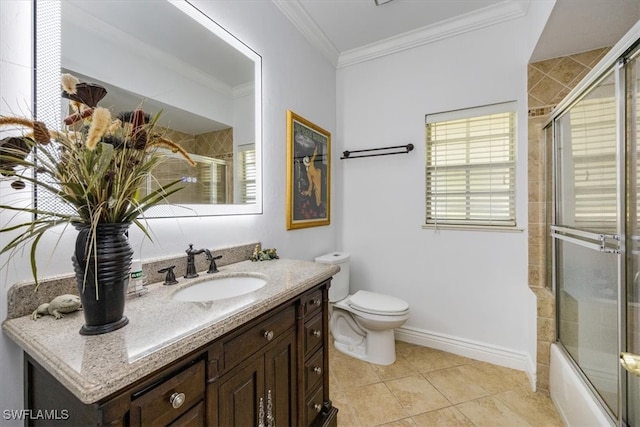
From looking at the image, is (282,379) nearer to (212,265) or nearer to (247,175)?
(212,265)

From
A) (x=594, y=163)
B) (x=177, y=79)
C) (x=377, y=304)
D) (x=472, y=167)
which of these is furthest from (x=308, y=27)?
(x=377, y=304)

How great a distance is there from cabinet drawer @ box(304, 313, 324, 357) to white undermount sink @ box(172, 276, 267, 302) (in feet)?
0.95

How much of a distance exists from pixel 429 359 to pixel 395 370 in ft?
1.12

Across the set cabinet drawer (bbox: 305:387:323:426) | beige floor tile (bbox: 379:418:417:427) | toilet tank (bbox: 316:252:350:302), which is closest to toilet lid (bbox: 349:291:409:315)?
toilet tank (bbox: 316:252:350:302)

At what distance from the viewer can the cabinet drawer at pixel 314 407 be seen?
124cm

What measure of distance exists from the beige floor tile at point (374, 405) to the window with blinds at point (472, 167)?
4.35 feet

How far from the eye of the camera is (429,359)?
2133 mm

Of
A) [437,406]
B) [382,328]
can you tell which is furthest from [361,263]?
[437,406]

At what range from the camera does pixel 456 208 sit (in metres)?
2.23

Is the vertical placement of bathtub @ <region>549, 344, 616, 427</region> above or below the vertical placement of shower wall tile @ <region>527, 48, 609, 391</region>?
below

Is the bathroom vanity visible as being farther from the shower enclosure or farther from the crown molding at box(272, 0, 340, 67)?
the crown molding at box(272, 0, 340, 67)

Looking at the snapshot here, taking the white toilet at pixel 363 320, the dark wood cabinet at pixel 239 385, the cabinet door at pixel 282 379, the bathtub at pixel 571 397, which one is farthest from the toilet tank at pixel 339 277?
the bathtub at pixel 571 397

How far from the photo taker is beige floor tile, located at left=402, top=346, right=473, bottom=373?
6.68 ft

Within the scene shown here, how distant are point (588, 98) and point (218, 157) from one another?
1.92m
